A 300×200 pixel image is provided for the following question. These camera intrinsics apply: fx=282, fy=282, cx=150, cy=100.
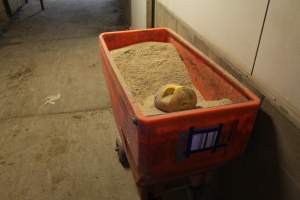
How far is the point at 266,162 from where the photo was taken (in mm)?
871

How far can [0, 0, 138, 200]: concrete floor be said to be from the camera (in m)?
1.36

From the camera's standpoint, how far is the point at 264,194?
89 cm

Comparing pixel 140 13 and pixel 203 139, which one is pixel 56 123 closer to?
pixel 203 139

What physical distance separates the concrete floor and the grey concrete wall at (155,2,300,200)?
504 millimetres

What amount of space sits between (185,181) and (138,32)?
0.73 m

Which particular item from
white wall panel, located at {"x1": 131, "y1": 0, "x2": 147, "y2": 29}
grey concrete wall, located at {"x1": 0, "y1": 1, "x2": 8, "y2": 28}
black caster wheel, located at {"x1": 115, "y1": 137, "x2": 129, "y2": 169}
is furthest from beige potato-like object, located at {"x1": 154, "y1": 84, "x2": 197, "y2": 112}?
grey concrete wall, located at {"x1": 0, "y1": 1, "x2": 8, "y2": 28}

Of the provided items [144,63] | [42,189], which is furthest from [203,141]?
[42,189]

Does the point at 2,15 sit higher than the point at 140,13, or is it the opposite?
the point at 140,13

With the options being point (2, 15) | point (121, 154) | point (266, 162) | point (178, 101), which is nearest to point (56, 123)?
point (121, 154)

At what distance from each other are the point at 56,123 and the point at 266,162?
1304 millimetres

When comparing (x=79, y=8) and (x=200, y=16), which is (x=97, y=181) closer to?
(x=200, y=16)

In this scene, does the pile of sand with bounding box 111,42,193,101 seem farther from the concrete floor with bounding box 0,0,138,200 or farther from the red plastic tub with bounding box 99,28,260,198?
the concrete floor with bounding box 0,0,138,200

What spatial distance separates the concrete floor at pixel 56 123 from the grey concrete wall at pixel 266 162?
504 millimetres

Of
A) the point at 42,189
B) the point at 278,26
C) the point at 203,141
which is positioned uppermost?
the point at 278,26
